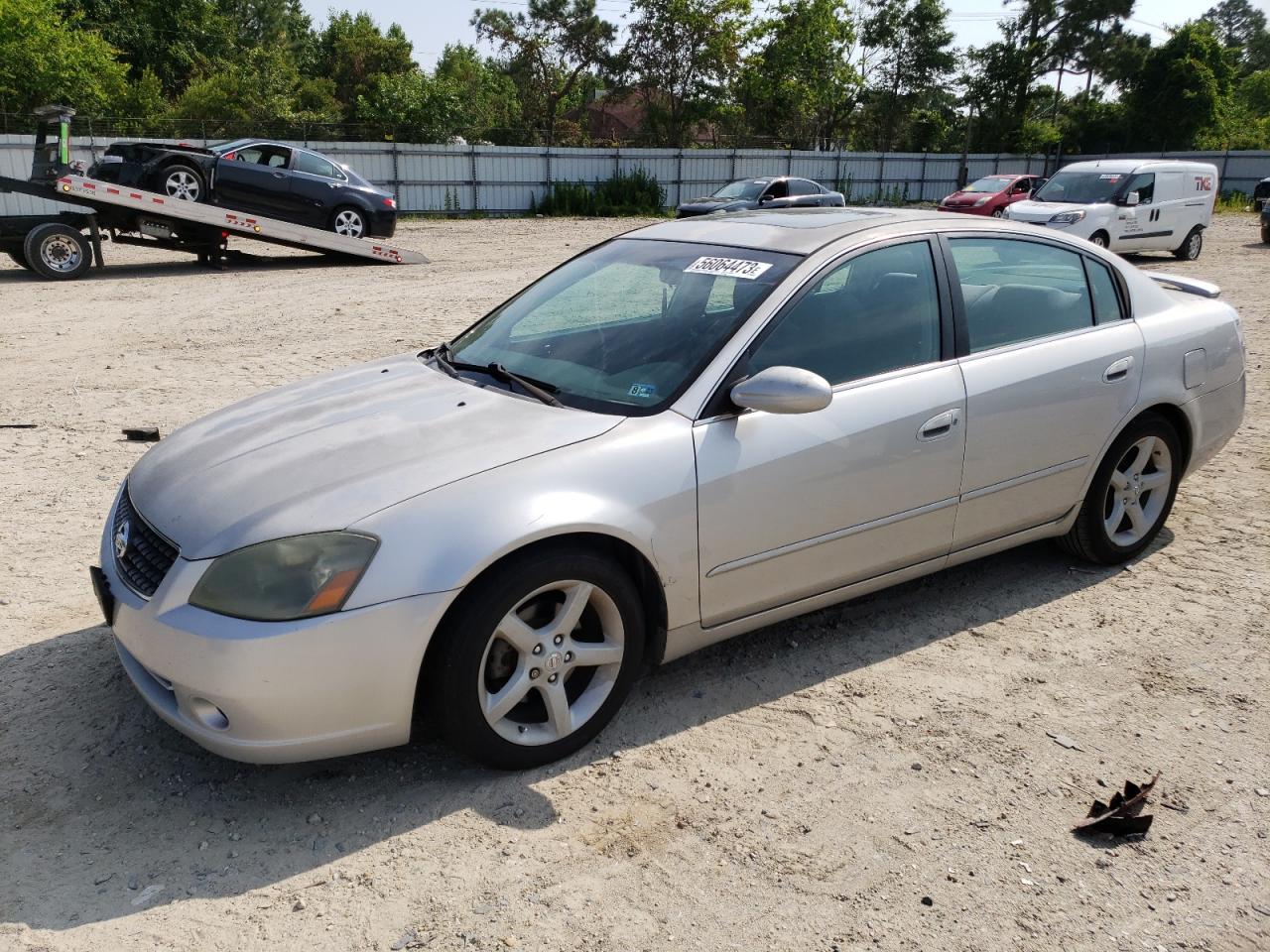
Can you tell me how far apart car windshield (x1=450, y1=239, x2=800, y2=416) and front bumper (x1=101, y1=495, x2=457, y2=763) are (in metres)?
1.05

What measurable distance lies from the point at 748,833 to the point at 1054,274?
281 centimetres

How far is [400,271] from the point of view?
15.7 m

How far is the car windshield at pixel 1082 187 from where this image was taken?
56.4 ft

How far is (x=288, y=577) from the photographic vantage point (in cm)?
272

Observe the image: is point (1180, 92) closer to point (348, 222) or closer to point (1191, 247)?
point (1191, 247)

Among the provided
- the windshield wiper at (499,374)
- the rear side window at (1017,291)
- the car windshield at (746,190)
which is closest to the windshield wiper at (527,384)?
the windshield wiper at (499,374)

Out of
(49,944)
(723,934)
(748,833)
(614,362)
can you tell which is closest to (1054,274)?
(614,362)

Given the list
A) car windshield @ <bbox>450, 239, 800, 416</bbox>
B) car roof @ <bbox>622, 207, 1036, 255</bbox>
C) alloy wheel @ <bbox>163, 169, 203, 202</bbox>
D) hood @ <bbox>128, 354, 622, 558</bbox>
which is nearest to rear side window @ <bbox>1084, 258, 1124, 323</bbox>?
car roof @ <bbox>622, 207, 1036, 255</bbox>

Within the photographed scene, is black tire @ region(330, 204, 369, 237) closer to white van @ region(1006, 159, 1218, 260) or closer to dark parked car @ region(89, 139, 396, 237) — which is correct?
dark parked car @ region(89, 139, 396, 237)

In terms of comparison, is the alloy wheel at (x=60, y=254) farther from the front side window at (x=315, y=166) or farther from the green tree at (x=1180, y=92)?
the green tree at (x=1180, y=92)

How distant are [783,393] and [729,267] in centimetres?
79

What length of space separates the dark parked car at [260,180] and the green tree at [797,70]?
1362 inches

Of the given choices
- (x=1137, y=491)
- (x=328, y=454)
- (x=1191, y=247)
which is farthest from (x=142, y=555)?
(x=1191, y=247)

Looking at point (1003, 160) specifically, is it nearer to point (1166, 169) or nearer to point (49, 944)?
point (1166, 169)
